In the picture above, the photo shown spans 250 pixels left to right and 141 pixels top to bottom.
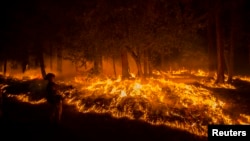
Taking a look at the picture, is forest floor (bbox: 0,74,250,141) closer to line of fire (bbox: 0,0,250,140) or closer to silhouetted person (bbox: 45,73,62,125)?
line of fire (bbox: 0,0,250,140)

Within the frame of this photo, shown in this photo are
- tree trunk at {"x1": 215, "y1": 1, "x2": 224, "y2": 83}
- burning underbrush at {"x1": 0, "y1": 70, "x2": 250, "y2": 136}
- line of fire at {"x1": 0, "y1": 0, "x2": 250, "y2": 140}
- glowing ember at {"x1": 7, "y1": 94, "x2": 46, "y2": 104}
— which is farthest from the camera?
tree trunk at {"x1": 215, "y1": 1, "x2": 224, "y2": 83}

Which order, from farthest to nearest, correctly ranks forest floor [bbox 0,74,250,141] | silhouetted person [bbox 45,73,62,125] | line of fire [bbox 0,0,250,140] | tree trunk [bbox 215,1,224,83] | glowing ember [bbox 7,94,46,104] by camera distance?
tree trunk [bbox 215,1,224,83] → glowing ember [bbox 7,94,46,104] → line of fire [bbox 0,0,250,140] → silhouetted person [bbox 45,73,62,125] → forest floor [bbox 0,74,250,141]

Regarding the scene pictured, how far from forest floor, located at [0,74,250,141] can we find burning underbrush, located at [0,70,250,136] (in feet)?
2.46

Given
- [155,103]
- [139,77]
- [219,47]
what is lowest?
[155,103]

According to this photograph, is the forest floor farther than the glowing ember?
No

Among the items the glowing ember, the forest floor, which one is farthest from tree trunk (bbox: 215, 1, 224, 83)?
the glowing ember

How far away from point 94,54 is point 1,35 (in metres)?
20.7

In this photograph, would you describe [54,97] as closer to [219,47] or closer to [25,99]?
[25,99]

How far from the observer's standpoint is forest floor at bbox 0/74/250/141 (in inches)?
576

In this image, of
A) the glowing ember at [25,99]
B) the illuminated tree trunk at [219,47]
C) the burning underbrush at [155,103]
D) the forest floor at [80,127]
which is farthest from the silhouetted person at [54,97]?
the illuminated tree trunk at [219,47]

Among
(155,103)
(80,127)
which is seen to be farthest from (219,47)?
(80,127)

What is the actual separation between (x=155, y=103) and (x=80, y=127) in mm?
5505

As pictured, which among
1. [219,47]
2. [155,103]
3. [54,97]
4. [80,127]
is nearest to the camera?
[54,97]

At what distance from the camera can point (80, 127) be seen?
53.5 feet
